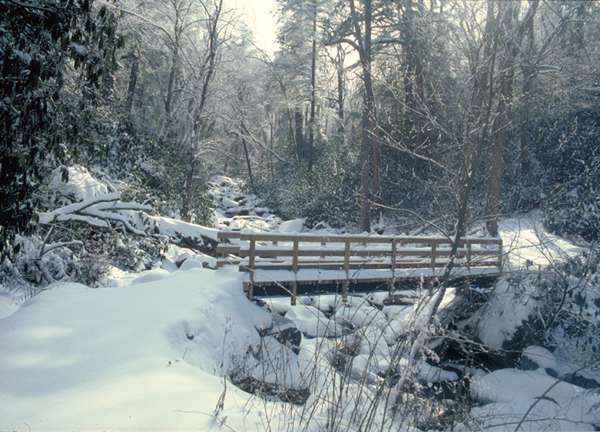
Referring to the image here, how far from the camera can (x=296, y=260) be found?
9.48m

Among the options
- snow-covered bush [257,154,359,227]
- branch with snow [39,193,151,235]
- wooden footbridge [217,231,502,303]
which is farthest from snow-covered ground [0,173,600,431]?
snow-covered bush [257,154,359,227]

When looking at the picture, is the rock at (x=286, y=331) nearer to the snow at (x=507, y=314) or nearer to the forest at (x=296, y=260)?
the forest at (x=296, y=260)

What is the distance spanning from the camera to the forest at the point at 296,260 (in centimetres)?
395

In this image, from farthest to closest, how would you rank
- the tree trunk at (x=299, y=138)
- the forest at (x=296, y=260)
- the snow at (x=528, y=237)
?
1. the tree trunk at (x=299, y=138)
2. the snow at (x=528, y=237)
3. the forest at (x=296, y=260)

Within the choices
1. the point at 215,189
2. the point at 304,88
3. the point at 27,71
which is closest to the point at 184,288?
the point at 27,71

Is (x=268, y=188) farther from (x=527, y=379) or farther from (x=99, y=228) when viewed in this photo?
(x=527, y=379)

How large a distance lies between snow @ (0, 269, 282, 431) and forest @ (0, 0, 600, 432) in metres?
0.03

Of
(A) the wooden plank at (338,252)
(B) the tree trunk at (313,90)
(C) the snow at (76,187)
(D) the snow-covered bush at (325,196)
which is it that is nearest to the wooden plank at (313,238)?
(A) the wooden plank at (338,252)

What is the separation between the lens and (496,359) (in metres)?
10.1

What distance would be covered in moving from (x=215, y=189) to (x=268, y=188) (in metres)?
→ 6.15

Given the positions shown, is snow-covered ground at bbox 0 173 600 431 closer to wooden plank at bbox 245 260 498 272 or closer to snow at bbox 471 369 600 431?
snow at bbox 471 369 600 431

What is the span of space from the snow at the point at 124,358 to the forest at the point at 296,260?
26 mm

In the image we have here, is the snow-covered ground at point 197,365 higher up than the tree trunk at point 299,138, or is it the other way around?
the tree trunk at point 299,138

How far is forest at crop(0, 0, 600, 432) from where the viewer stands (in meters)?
3.95
